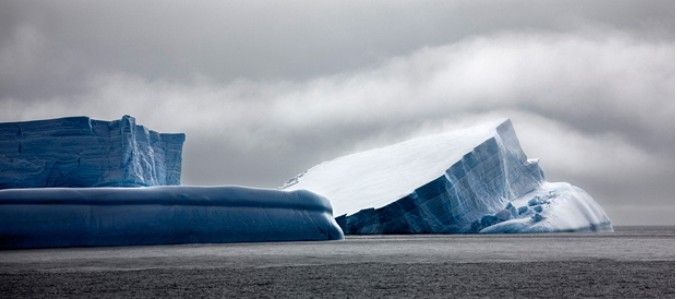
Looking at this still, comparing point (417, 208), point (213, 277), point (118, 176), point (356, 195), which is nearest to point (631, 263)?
point (213, 277)

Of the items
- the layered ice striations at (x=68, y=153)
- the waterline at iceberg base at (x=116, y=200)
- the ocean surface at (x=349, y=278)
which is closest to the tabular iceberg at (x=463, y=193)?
the waterline at iceberg base at (x=116, y=200)

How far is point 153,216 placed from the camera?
11.9 m

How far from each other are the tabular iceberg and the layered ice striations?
4026mm

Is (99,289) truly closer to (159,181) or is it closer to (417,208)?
(159,181)

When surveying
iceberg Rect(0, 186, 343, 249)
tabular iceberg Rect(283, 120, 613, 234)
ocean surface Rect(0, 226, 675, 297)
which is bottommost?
ocean surface Rect(0, 226, 675, 297)

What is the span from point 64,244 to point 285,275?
7123 millimetres

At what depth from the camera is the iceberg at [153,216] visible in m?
11.1

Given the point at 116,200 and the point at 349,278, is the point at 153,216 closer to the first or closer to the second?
the point at 116,200

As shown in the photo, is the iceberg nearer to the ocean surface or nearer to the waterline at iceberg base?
the waterline at iceberg base

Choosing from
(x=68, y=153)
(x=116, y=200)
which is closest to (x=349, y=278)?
(x=116, y=200)

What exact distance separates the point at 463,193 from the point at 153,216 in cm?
989

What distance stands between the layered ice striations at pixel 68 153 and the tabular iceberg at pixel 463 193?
13.2 feet

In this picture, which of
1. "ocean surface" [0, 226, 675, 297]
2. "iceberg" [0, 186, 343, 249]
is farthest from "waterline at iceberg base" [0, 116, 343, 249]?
"ocean surface" [0, 226, 675, 297]

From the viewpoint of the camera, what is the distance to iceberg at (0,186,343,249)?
36.3 ft
